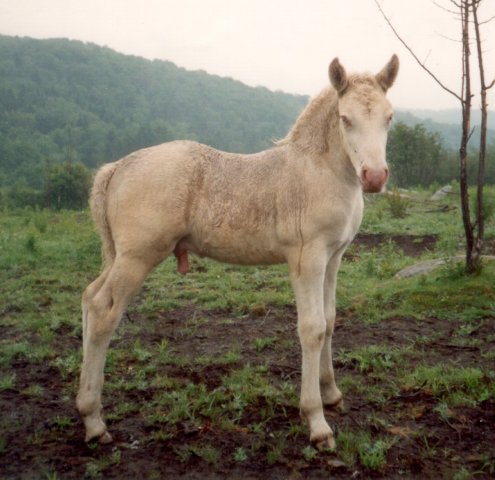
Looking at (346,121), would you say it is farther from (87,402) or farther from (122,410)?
(122,410)

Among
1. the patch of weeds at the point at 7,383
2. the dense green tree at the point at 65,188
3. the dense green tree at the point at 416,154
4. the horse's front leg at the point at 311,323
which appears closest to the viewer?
the horse's front leg at the point at 311,323

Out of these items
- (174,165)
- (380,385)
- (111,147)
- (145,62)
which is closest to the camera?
(174,165)

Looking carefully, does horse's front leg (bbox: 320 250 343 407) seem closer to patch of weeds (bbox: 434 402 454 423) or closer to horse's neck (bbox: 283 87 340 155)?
patch of weeds (bbox: 434 402 454 423)

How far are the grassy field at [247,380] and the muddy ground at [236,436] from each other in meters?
0.01

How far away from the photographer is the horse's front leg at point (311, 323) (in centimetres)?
356

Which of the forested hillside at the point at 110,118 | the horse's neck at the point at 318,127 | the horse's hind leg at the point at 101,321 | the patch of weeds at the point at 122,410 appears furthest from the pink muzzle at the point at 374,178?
the forested hillside at the point at 110,118

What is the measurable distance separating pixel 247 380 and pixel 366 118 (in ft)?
8.69

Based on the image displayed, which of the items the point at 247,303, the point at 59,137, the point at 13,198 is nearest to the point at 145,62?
the point at 59,137

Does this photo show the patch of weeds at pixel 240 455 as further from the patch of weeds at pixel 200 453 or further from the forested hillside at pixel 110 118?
the forested hillside at pixel 110 118

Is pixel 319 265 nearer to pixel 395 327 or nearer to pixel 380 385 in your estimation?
pixel 380 385

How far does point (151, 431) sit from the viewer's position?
3.74 meters

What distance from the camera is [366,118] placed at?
3361 mm

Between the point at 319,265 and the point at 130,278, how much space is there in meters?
1.41

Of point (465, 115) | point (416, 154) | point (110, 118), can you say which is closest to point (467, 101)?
point (465, 115)
